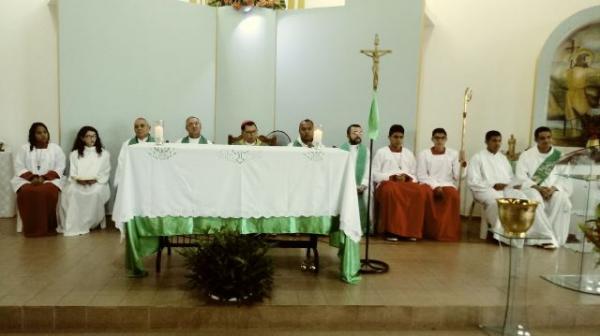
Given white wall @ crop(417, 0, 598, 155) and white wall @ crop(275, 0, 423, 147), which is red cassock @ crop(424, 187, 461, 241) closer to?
white wall @ crop(275, 0, 423, 147)

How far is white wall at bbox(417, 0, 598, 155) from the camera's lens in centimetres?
774

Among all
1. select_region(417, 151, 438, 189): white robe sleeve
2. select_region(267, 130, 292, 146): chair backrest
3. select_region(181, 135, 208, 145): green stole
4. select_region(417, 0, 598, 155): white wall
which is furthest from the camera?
select_region(417, 0, 598, 155): white wall

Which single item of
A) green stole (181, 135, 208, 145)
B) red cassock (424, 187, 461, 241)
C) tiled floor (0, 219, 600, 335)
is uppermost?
green stole (181, 135, 208, 145)

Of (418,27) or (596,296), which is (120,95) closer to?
(418,27)

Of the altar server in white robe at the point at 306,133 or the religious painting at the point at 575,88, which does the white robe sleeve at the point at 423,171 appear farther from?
the religious painting at the point at 575,88

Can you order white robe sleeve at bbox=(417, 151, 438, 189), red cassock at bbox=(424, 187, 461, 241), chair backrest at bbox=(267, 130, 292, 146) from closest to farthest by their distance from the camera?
red cassock at bbox=(424, 187, 461, 241) < white robe sleeve at bbox=(417, 151, 438, 189) < chair backrest at bbox=(267, 130, 292, 146)

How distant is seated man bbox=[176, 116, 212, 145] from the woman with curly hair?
69.9 inches

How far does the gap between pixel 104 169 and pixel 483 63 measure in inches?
246

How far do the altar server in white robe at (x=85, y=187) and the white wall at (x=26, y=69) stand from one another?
1259 millimetres

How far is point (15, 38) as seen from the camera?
24.0 ft

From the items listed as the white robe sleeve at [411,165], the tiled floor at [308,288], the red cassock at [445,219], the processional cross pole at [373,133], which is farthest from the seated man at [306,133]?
the red cassock at [445,219]

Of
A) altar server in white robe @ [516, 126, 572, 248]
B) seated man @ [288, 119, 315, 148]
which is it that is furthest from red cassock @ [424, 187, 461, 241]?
seated man @ [288, 119, 315, 148]

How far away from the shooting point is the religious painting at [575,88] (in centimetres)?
740

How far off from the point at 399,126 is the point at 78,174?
181 inches
